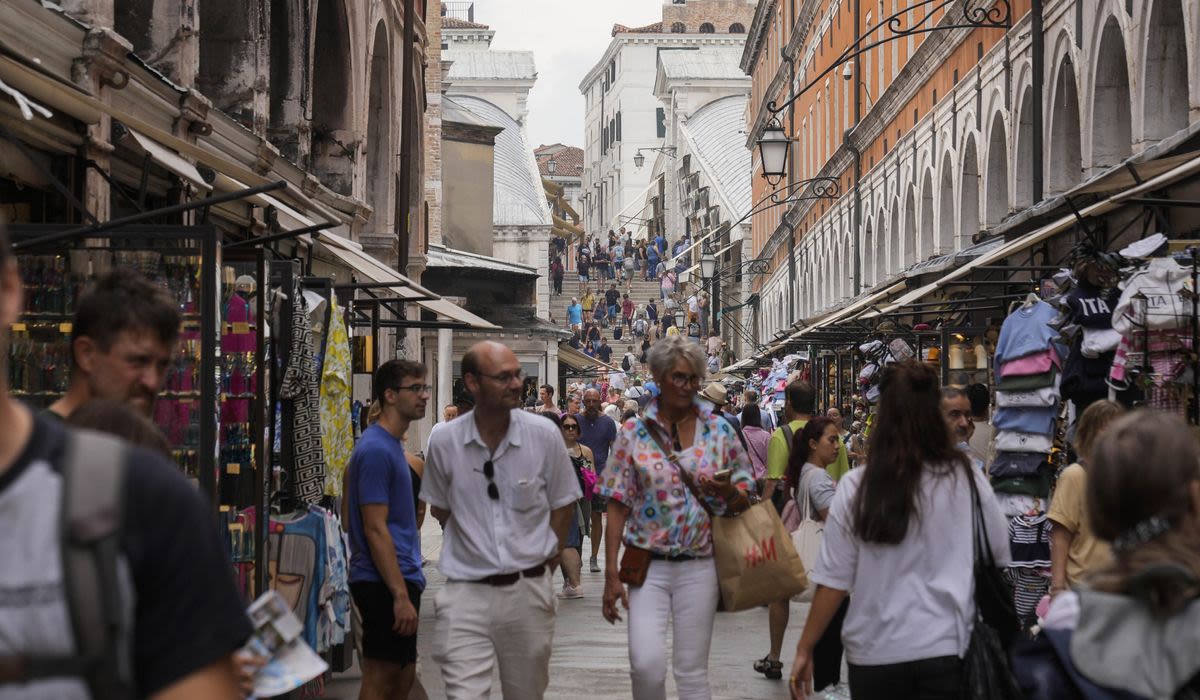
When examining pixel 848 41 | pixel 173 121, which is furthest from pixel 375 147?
pixel 848 41

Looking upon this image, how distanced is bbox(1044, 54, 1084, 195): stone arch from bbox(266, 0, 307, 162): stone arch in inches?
314

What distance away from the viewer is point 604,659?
11.8 m

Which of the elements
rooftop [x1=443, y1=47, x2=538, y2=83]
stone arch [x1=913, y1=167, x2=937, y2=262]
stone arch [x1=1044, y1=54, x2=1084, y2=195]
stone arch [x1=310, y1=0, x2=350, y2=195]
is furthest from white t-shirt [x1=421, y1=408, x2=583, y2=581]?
rooftop [x1=443, y1=47, x2=538, y2=83]

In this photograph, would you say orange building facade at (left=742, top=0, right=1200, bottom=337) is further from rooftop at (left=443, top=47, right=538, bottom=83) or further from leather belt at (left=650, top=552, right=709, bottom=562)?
rooftop at (left=443, top=47, right=538, bottom=83)

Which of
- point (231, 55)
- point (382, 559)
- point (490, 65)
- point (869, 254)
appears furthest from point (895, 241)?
point (490, 65)

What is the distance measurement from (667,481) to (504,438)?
71cm

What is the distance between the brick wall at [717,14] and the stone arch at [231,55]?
109 meters

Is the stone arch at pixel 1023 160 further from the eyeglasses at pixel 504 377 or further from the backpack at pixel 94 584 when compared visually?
the backpack at pixel 94 584

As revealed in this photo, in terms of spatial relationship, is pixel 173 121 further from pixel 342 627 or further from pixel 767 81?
pixel 767 81

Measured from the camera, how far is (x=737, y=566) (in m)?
7.39

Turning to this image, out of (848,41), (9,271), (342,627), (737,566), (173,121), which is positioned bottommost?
(342,627)

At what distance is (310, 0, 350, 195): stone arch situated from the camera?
68.2ft

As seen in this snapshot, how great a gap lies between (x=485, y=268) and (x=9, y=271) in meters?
40.7

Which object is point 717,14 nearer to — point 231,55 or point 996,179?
point 996,179
